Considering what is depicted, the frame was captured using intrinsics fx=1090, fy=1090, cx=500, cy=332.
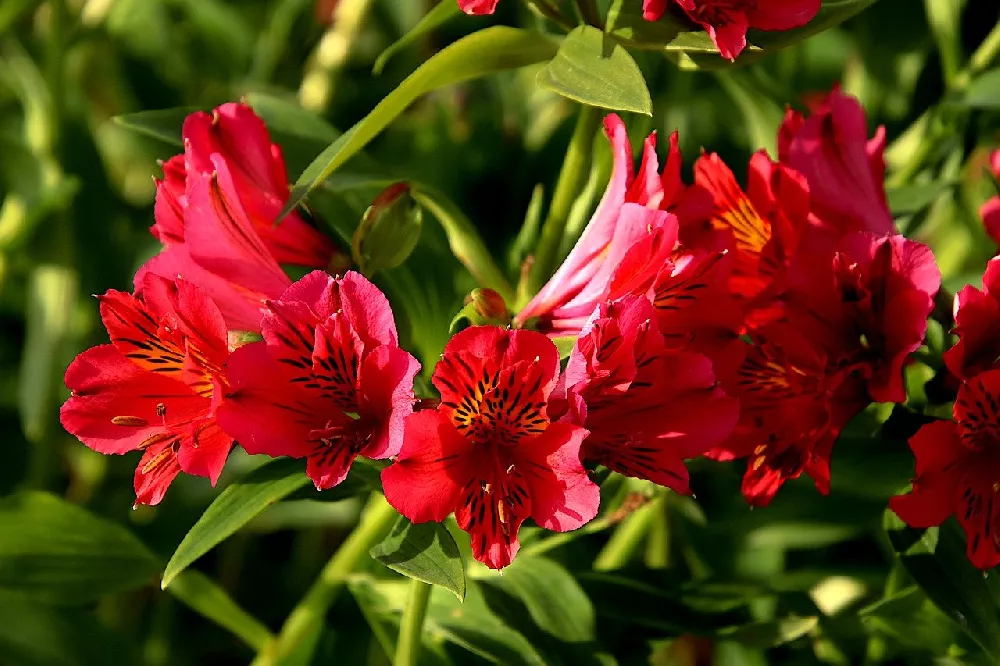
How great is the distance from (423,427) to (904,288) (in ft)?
1.03

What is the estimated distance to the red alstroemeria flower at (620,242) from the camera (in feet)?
1.99

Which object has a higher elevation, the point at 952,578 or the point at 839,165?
the point at 839,165

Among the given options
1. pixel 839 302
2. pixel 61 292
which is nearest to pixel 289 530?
pixel 61 292

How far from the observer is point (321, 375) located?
2.03 ft

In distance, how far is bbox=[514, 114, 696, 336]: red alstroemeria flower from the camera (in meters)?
0.61

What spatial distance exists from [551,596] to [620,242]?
Answer: 33cm

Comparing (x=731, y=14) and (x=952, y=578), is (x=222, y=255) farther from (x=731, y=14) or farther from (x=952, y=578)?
(x=952, y=578)

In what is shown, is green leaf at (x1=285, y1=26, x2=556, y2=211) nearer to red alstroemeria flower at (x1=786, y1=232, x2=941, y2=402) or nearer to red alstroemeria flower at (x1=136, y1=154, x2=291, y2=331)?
red alstroemeria flower at (x1=136, y1=154, x2=291, y2=331)

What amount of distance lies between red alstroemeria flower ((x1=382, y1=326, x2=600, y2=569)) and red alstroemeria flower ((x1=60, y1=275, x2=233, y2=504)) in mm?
120

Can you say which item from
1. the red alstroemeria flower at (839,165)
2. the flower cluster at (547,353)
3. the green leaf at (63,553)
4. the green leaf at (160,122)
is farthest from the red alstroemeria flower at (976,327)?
the green leaf at (63,553)

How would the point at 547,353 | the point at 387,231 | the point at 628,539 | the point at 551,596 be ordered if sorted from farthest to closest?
the point at 628,539 → the point at 551,596 → the point at 387,231 → the point at 547,353

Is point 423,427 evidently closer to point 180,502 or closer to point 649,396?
point 649,396

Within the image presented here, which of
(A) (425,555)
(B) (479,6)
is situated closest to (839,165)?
(B) (479,6)

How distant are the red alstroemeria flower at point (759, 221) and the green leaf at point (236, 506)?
0.31 meters
